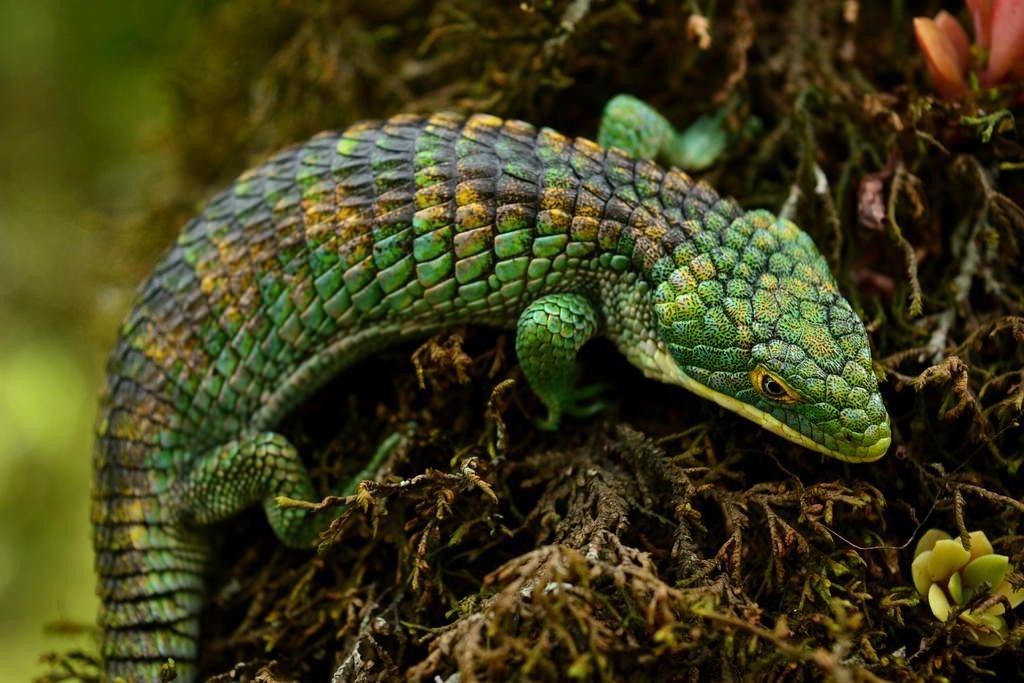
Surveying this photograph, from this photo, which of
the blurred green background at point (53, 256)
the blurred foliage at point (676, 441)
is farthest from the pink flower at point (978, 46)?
the blurred green background at point (53, 256)

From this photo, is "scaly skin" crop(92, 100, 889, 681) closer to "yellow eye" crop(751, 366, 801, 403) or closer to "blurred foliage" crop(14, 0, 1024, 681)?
"yellow eye" crop(751, 366, 801, 403)

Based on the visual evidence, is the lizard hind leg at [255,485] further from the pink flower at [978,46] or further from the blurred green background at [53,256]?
the blurred green background at [53,256]

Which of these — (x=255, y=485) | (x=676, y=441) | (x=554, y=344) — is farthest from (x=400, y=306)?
(x=676, y=441)

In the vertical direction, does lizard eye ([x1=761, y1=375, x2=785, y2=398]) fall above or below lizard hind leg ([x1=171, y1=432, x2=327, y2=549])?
above

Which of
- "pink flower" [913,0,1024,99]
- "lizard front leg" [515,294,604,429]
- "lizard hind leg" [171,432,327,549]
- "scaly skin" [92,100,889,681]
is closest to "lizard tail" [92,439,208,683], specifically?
"scaly skin" [92,100,889,681]

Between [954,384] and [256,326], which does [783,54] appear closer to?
[954,384]

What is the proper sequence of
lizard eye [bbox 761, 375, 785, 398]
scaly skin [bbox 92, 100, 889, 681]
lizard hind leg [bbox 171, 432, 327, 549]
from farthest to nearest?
lizard hind leg [bbox 171, 432, 327, 549] < scaly skin [bbox 92, 100, 889, 681] < lizard eye [bbox 761, 375, 785, 398]

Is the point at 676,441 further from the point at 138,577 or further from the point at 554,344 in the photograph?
the point at 138,577
